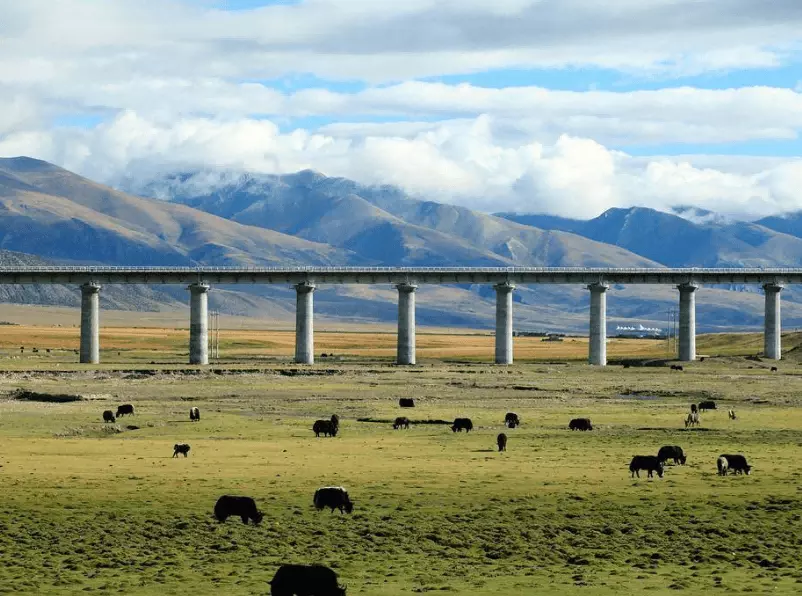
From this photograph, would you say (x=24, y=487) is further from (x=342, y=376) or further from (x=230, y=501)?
(x=342, y=376)

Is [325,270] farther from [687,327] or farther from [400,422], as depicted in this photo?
[400,422]

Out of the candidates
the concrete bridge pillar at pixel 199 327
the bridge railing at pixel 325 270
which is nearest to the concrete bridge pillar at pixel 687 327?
the bridge railing at pixel 325 270

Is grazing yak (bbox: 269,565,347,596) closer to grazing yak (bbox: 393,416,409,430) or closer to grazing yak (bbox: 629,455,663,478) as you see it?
grazing yak (bbox: 629,455,663,478)

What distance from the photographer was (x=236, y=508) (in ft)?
133

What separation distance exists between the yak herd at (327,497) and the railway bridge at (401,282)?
8914cm

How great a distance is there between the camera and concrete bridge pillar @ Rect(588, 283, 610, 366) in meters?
174

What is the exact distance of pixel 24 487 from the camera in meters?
46.4

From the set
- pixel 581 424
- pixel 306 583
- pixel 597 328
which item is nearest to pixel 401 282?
pixel 597 328

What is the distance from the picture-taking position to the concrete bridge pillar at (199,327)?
163875 millimetres

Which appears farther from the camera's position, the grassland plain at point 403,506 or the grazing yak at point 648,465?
the grazing yak at point 648,465

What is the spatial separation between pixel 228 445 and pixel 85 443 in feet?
22.0

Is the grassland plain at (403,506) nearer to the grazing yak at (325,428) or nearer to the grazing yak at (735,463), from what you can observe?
the grazing yak at (325,428)

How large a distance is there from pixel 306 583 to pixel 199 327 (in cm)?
13865

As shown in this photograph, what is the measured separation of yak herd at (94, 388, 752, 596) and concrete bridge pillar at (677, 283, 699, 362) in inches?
3880
